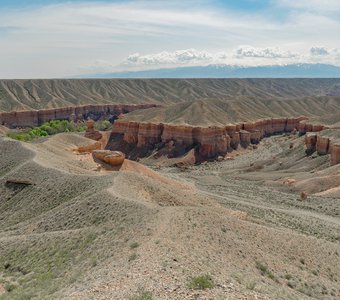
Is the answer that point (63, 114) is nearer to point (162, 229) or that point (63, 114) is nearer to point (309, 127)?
point (309, 127)

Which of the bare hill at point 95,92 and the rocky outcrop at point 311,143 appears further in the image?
the bare hill at point 95,92

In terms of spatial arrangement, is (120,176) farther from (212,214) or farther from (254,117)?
(254,117)

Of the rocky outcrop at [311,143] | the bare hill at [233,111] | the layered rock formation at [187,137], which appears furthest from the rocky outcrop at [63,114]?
the rocky outcrop at [311,143]

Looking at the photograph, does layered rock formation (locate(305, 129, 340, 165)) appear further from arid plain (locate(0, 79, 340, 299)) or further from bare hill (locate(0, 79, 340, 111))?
bare hill (locate(0, 79, 340, 111))

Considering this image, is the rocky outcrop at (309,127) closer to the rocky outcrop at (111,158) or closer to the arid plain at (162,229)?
the arid plain at (162,229)

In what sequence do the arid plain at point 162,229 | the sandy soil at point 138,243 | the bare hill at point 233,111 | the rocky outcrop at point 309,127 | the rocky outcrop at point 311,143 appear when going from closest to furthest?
1. the sandy soil at point 138,243
2. the arid plain at point 162,229
3. the rocky outcrop at point 311,143
4. the rocky outcrop at point 309,127
5. the bare hill at point 233,111

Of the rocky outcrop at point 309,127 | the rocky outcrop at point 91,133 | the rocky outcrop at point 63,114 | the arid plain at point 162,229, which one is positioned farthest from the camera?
the rocky outcrop at point 63,114

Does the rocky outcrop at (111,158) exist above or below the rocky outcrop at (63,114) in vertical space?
above

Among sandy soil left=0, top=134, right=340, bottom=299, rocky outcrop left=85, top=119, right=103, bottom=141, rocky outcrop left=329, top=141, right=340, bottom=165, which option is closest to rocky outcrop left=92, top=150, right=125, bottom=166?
sandy soil left=0, top=134, right=340, bottom=299
